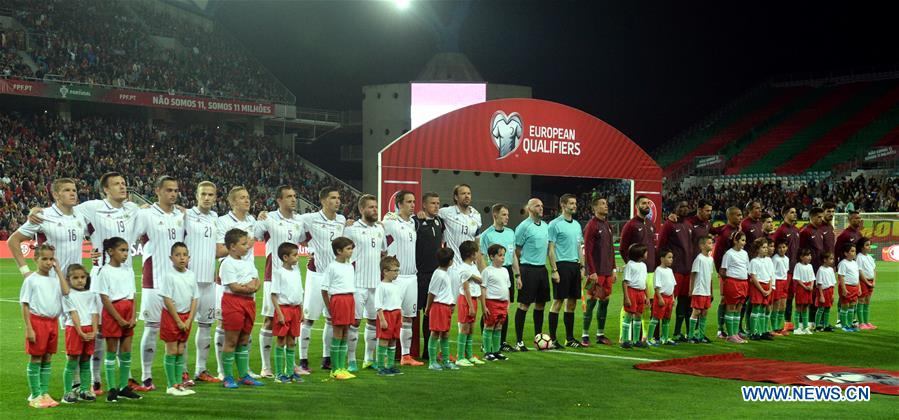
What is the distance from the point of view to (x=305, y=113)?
5278cm

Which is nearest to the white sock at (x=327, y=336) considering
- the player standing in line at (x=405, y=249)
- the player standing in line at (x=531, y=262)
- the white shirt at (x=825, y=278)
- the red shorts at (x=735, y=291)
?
the player standing in line at (x=405, y=249)

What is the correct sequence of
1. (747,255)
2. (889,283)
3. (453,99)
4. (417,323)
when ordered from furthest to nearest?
(453,99)
(889,283)
(747,255)
(417,323)

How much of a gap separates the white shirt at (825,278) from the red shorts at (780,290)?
90 centimetres

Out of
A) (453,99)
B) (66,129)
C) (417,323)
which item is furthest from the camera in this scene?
(66,129)

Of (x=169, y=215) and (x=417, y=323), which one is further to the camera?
(x=417, y=323)

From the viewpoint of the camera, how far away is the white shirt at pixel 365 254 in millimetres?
11094

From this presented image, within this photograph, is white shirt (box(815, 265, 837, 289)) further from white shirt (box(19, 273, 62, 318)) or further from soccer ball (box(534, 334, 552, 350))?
white shirt (box(19, 273, 62, 318))

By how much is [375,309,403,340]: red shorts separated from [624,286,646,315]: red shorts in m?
3.87

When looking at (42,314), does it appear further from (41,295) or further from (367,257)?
(367,257)

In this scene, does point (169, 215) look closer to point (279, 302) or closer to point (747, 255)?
point (279, 302)

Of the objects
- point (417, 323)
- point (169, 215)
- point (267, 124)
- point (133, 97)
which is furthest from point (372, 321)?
point (267, 124)

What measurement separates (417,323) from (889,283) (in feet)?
60.2

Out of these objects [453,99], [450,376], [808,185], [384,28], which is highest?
[384,28]

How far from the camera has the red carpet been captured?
9906 mm
